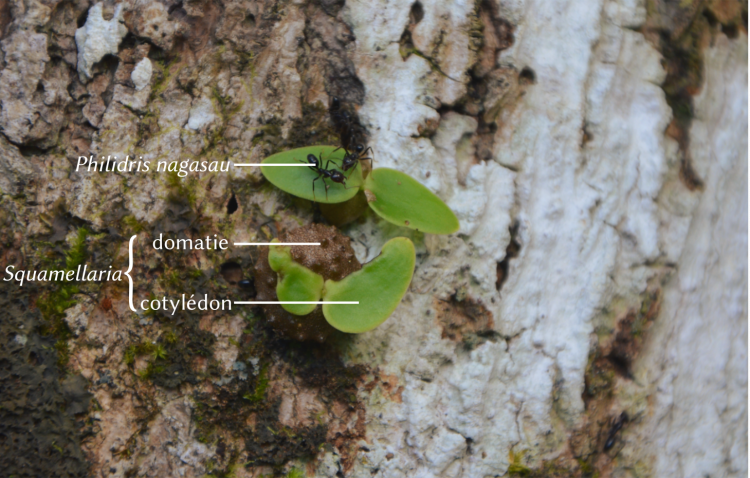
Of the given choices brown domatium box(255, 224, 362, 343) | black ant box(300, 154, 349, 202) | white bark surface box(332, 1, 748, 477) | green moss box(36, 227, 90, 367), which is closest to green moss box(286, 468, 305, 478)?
white bark surface box(332, 1, 748, 477)

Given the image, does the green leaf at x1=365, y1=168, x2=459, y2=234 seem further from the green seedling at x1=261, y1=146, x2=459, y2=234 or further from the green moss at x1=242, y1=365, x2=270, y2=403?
the green moss at x1=242, y1=365, x2=270, y2=403

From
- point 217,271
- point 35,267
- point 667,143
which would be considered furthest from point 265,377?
point 667,143

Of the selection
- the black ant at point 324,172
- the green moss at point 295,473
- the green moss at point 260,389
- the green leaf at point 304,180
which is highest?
the black ant at point 324,172

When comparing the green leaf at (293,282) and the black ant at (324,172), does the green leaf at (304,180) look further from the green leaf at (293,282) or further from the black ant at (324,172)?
the green leaf at (293,282)

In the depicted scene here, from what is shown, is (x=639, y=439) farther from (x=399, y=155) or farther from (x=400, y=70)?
(x=400, y=70)

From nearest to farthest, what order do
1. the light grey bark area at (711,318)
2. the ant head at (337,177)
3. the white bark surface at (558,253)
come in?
the ant head at (337,177) < the white bark surface at (558,253) < the light grey bark area at (711,318)

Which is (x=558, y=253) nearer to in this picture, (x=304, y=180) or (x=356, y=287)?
(x=356, y=287)

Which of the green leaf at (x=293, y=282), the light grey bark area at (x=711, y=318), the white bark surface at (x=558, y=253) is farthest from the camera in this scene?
the light grey bark area at (x=711, y=318)

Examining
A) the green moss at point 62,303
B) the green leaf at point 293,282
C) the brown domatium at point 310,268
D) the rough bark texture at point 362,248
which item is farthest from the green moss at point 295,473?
the green moss at point 62,303
